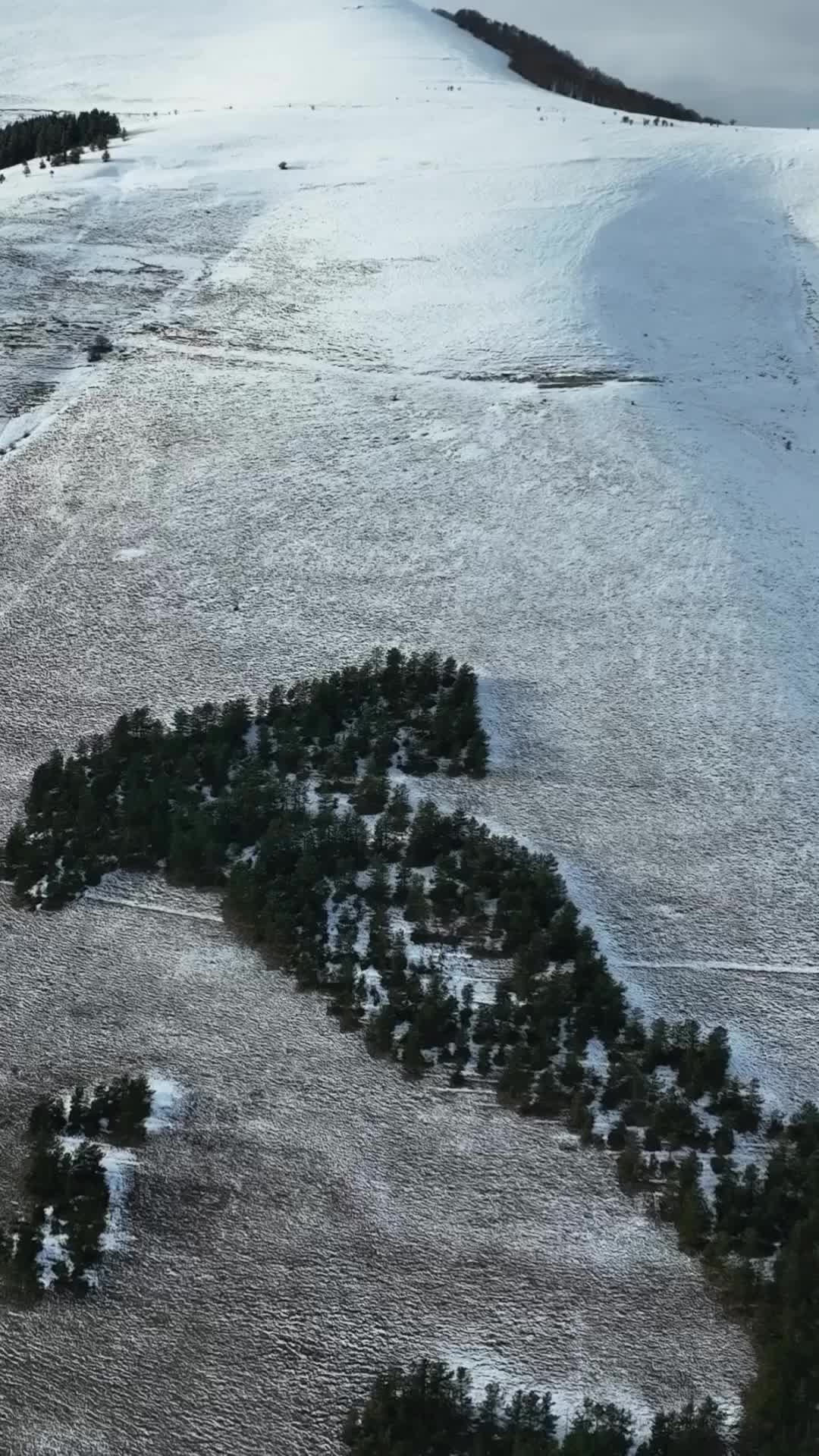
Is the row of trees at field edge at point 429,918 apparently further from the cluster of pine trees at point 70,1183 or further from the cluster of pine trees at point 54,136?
the cluster of pine trees at point 54,136

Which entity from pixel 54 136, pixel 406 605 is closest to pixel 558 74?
pixel 54 136

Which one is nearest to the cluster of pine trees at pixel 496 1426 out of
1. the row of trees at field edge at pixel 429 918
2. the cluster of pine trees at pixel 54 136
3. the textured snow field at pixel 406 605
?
the textured snow field at pixel 406 605

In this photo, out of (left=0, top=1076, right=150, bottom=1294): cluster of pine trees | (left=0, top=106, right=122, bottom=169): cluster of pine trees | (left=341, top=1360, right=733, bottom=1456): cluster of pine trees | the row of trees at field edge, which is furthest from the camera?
(left=0, top=106, right=122, bottom=169): cluster of pine trees

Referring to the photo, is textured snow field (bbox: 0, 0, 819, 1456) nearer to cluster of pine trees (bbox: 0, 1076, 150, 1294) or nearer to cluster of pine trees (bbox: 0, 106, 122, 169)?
cluster of pine trees (bbox: 0, 1076, 150, 1294)

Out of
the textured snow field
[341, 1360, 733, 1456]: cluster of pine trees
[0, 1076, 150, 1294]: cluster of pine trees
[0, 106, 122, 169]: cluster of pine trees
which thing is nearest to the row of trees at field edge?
the textured snow field

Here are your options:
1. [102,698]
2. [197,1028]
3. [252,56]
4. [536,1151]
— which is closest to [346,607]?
[102,698]
